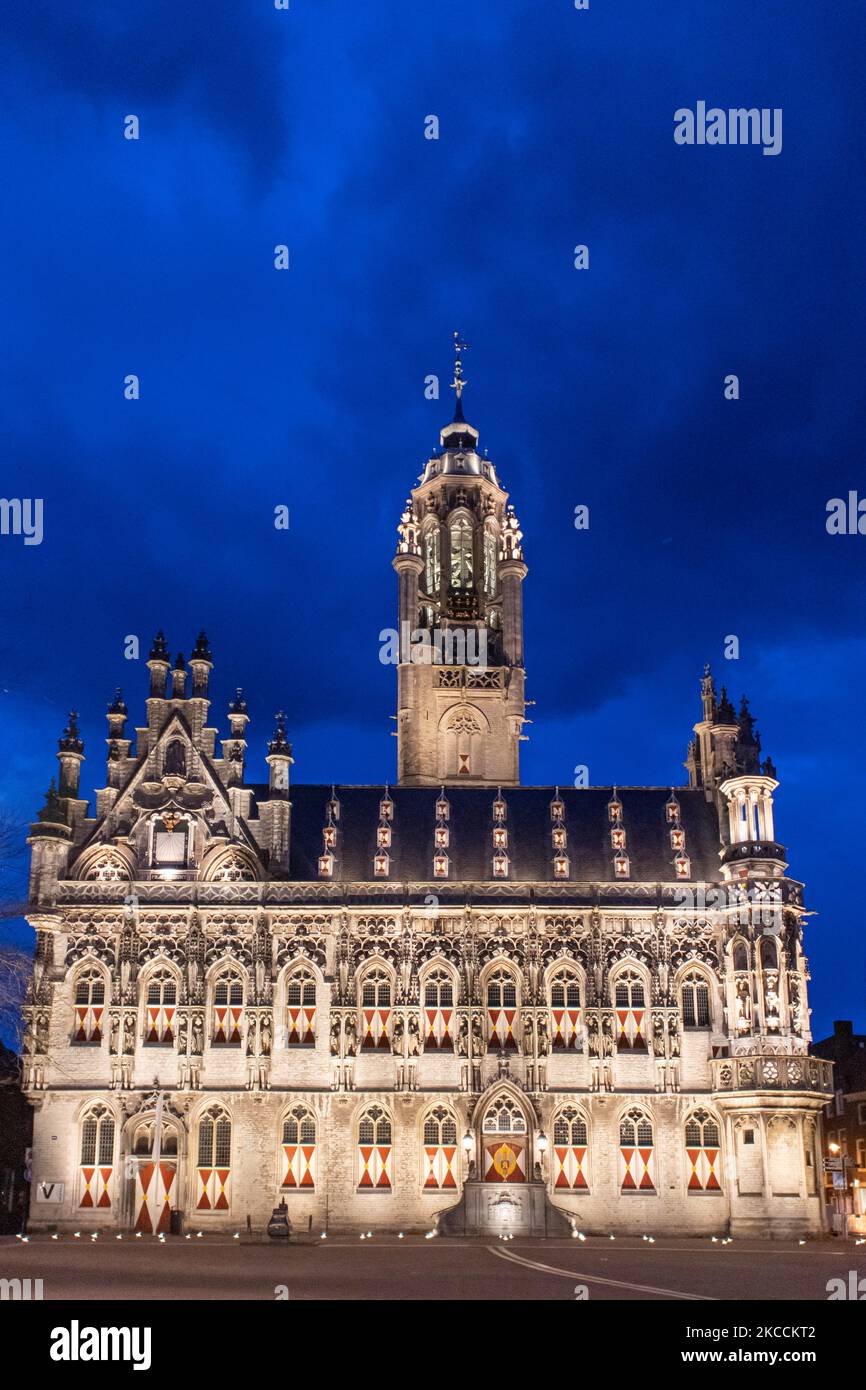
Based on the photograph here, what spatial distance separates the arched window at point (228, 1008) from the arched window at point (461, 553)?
88.2 feet

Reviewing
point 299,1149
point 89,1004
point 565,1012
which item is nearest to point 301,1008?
point 299,1149

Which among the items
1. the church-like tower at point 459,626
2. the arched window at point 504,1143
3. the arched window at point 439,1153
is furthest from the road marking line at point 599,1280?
the church-like tower at point 459,626

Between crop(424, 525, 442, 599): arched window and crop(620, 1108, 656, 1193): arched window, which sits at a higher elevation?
crop(424, 525, 442, 599): arched window

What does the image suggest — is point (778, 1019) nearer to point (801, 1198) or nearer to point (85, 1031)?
point (801, 1198)

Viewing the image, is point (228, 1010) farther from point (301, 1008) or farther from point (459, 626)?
point (459, 626)

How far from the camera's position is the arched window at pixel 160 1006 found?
54.2 meters

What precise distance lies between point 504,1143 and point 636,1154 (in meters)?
5.27

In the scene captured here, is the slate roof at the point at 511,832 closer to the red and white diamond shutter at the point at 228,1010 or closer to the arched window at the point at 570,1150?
the red and white diamond shutter at the point at 228,1010

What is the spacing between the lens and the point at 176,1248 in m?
41.6

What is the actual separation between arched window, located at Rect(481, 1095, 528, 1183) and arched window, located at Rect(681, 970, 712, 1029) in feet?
26.1

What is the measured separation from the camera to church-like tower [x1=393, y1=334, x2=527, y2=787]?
6869cm

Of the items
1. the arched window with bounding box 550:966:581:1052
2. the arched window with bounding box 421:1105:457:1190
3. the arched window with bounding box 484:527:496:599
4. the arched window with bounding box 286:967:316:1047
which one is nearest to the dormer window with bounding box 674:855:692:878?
the arched window with bounding box 550:966:581:1052

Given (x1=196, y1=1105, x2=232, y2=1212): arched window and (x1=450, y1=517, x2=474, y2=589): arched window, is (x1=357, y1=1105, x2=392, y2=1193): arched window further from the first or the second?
(x1=450, y1=517, x2=474, y2=589): arched window
